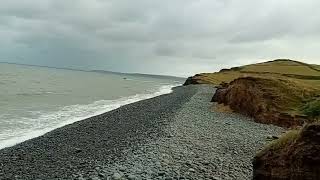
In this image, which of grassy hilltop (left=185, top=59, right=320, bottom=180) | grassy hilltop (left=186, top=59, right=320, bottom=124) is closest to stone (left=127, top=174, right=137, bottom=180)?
grassy hilltop (left=185, top=59, right=320, bottom=180)

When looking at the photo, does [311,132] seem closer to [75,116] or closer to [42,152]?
[42,152]

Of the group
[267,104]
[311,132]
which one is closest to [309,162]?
[311,132]

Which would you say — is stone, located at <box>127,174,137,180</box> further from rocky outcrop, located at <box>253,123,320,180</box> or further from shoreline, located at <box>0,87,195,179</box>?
rocky outcrop, located at <box>253,123,320,180</box>

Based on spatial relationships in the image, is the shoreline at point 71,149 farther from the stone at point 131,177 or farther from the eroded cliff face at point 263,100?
the eroded cliff face at point 263,100

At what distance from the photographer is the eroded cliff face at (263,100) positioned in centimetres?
3067

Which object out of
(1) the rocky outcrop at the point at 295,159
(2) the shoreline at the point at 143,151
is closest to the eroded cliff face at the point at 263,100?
(2) the shoreline at the point at 143,151

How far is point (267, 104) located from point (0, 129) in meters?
20.0

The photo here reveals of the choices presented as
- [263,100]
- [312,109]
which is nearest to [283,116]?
[312,109]

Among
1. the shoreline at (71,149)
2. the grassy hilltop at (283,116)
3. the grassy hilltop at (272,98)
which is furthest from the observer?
the grassy hilltop at (272,98)

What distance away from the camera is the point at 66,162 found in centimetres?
1755

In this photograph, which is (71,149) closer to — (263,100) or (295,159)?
(295,159)

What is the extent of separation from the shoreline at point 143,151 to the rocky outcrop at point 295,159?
11.4 ft

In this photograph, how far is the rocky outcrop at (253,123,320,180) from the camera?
10070 mm

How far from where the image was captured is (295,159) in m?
10.4
